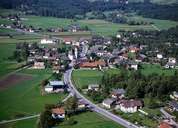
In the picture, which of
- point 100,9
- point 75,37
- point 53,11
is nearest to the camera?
point 75,37

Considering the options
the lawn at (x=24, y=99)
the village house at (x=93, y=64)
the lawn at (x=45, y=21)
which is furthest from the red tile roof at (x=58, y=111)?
the lawn at (x=45, y=21)

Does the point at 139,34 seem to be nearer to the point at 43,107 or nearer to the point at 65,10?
the point at 65,10

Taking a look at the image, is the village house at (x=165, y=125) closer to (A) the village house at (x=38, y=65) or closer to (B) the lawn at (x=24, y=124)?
(B) the lawn at (x=24, y=124)

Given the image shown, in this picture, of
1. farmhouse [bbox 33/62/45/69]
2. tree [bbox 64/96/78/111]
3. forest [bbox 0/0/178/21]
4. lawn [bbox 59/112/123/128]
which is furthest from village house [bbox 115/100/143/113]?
forest [bbox 0/0/178/21]

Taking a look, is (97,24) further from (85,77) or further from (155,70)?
(85,77)

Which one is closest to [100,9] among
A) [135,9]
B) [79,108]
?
[135,9]

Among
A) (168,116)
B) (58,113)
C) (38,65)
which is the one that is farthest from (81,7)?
(58,113)
